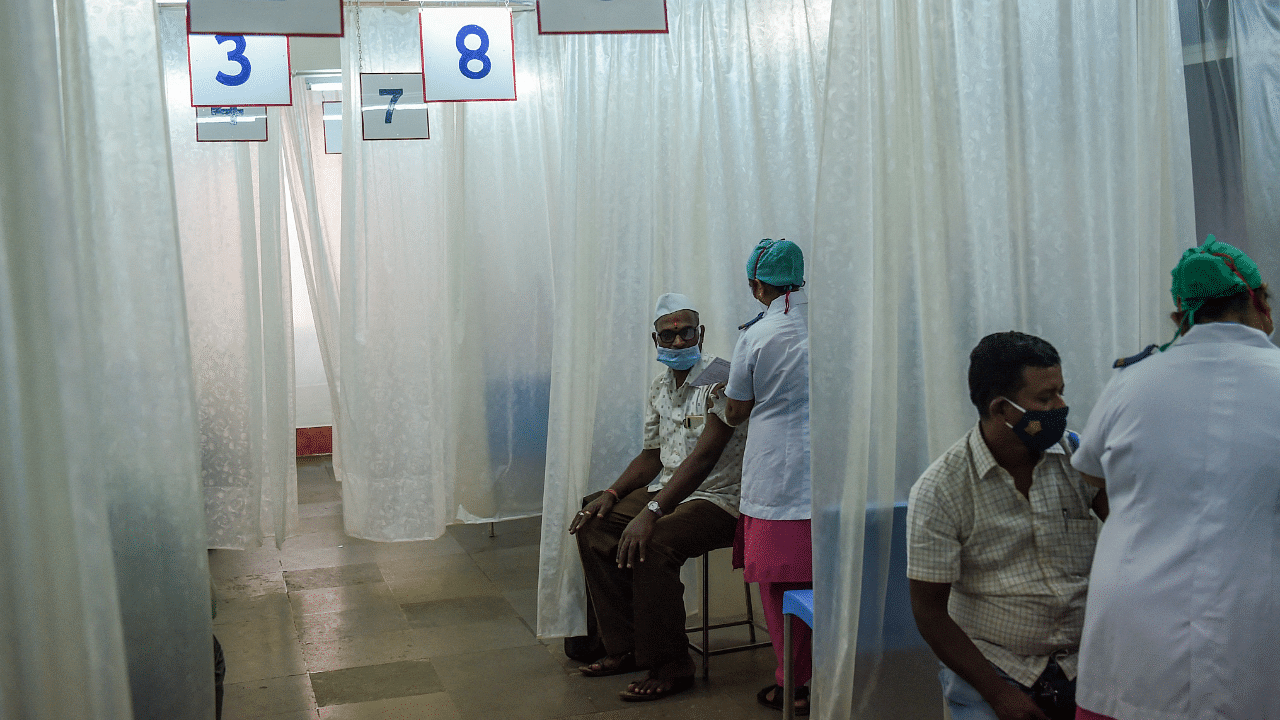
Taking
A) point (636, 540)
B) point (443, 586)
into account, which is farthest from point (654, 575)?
point (443, 586)

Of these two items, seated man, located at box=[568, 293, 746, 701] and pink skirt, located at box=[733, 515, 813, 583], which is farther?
seated man, located at box=[568, 293, 746, 701]

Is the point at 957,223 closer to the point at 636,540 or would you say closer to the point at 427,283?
the point at 636,540

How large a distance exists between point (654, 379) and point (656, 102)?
1.12 metres

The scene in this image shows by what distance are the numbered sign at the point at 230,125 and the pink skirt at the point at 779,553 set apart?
3.50 metres

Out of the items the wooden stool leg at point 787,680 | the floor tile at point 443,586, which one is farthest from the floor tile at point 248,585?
the wooden stool leg at point 787,680

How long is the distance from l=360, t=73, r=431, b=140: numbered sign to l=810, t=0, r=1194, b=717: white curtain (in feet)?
9.88

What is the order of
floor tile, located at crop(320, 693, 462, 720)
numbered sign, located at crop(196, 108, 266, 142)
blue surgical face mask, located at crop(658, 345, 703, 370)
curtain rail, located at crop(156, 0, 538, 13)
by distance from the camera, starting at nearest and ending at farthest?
floor tile, located at crop(320, 693, 462, 720) → blue surgical face mask, located at crop(658, 345, 703, 370) → curtain rail, located at crop(156, 0, 538, 13) → numbered sign, located at crop(196, 108, 266, 142)

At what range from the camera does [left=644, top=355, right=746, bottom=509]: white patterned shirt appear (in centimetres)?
374

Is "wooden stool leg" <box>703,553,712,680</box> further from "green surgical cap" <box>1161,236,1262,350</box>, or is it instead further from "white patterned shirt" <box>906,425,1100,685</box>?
"green surgical cap" <box>1161,236,1262,350</box>

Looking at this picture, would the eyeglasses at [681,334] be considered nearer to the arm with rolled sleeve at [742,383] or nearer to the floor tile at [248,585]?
the arm with rolled sleeve at [742,383]

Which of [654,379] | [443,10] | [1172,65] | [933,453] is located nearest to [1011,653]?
[933,453]

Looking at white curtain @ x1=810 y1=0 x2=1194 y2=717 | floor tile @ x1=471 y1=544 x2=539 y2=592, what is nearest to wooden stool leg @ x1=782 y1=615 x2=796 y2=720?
white curtain @ x1=810 y1=0 x2=1194 y2=717

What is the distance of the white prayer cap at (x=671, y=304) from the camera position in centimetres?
393

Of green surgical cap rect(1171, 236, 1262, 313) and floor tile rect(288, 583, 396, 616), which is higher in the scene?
green surgical cap rect(1171, 236, 1262, 313)
